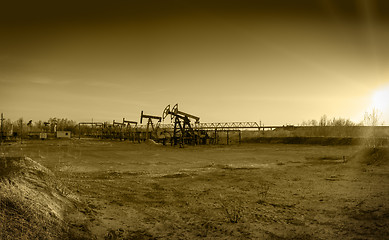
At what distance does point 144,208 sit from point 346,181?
636 centimetres

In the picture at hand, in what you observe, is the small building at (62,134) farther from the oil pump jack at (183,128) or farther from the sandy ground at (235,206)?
the sandy ground at (235,206)

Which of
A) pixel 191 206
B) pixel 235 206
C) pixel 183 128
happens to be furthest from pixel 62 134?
pixel 235 206

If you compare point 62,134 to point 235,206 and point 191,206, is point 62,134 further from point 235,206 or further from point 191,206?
point 235,206

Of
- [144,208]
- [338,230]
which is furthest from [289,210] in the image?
[144,208]

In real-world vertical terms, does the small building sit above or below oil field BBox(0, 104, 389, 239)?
above

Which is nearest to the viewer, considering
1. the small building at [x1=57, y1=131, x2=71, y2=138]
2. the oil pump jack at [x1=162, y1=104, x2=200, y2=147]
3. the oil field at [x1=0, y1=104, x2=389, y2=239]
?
the oil field at [x1=0, y1=104, x2=389, y2=239]

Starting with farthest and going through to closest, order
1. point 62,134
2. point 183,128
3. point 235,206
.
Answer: point 62,134, point 183,128, point 235,206

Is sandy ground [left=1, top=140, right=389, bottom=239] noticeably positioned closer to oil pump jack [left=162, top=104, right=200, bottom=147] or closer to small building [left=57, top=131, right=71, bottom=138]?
oil pump jack [left=162, top=104, right=200, bottom=147]

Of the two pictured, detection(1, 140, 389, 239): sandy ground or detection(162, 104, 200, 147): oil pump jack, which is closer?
detection(1, 140, 389, 239): sandy ground

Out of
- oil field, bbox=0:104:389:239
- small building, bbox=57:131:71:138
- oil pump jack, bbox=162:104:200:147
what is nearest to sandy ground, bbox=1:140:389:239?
oil field, bbox=0:104:389:239

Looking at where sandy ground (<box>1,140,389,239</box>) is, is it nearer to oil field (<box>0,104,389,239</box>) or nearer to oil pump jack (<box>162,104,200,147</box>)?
oil field (<box>0,104,389,239</box>)

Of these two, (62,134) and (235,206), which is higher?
(62,134)

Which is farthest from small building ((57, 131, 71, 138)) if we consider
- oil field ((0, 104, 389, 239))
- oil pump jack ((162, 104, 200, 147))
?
oil field ((0, 104, 389, 239))

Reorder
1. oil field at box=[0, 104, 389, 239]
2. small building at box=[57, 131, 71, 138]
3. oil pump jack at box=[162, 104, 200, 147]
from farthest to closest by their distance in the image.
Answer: small building at box=[57, 131, 71, 138] → oil pump jack at box=[162, 104, 200, 147] → oil field at box=[0, 104, 389, 239]
